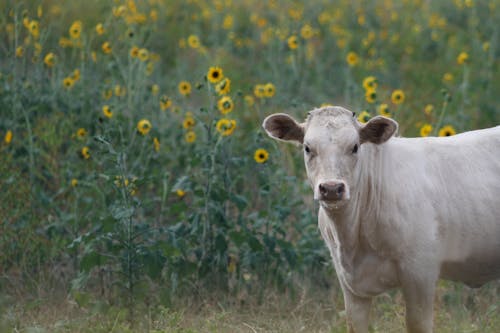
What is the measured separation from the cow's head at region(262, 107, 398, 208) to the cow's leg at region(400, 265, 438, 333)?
57cm

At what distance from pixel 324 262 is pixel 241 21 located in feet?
20.4

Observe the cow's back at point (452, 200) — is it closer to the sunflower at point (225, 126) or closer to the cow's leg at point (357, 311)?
the cow's leg at point (357, 311)

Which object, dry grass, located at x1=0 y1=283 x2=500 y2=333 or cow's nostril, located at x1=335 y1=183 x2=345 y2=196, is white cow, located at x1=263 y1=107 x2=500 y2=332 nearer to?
cow's nostril, located at x1=335 y1=183 x2=345 y2=196

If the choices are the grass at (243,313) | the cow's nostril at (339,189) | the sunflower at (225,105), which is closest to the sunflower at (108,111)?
the sunflower at (225,105)

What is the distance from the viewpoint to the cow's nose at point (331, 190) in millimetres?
3936

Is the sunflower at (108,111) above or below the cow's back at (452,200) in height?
above

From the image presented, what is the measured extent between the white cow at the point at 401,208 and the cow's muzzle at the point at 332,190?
0.29ft

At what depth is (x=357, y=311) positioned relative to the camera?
15.2 ft

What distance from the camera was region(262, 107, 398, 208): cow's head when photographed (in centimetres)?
398

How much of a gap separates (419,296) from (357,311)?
0.49 m

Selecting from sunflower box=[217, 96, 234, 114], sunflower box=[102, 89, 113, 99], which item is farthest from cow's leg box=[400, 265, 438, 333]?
sunflower box=[102, 89, 113, 99]

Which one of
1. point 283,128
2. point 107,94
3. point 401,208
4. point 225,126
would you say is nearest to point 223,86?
point 225,126

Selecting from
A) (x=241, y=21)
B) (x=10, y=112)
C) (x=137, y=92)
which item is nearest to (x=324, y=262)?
(x=137, y=92)

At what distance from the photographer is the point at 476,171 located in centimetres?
452
